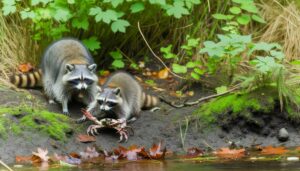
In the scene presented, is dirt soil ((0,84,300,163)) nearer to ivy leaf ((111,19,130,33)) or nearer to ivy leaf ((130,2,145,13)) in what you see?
ivy leaf ((111,19,130,33))

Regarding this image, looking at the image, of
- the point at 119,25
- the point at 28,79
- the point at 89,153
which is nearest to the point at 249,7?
the point at 119,25

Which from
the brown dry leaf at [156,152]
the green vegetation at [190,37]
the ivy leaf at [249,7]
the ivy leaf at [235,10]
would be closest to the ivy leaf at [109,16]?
the green vegetation at [190,37]

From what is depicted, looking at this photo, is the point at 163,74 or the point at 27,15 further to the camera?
the point at 163,74

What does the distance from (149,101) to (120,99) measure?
654 millimetres

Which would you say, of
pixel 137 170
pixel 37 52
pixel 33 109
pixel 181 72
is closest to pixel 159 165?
pixel 137 170

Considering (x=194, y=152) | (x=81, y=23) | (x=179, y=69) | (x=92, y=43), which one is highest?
(x=81, y=23)

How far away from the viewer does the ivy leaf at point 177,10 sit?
823cm

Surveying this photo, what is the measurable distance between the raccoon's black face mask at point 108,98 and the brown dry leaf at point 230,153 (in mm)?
1166

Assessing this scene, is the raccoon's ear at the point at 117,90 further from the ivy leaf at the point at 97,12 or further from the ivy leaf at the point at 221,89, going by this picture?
the ivy leaf at the point at 221,89

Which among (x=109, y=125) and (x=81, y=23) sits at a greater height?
(x=81, y=23)

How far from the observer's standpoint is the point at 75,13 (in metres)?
8.55

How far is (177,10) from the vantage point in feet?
27.1

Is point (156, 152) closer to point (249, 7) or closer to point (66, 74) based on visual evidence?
point (66, 74)

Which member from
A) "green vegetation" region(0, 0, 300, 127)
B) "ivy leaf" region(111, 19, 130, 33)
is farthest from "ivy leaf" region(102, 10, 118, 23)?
"ivy leaf" region(111, 19, 130, 33)
